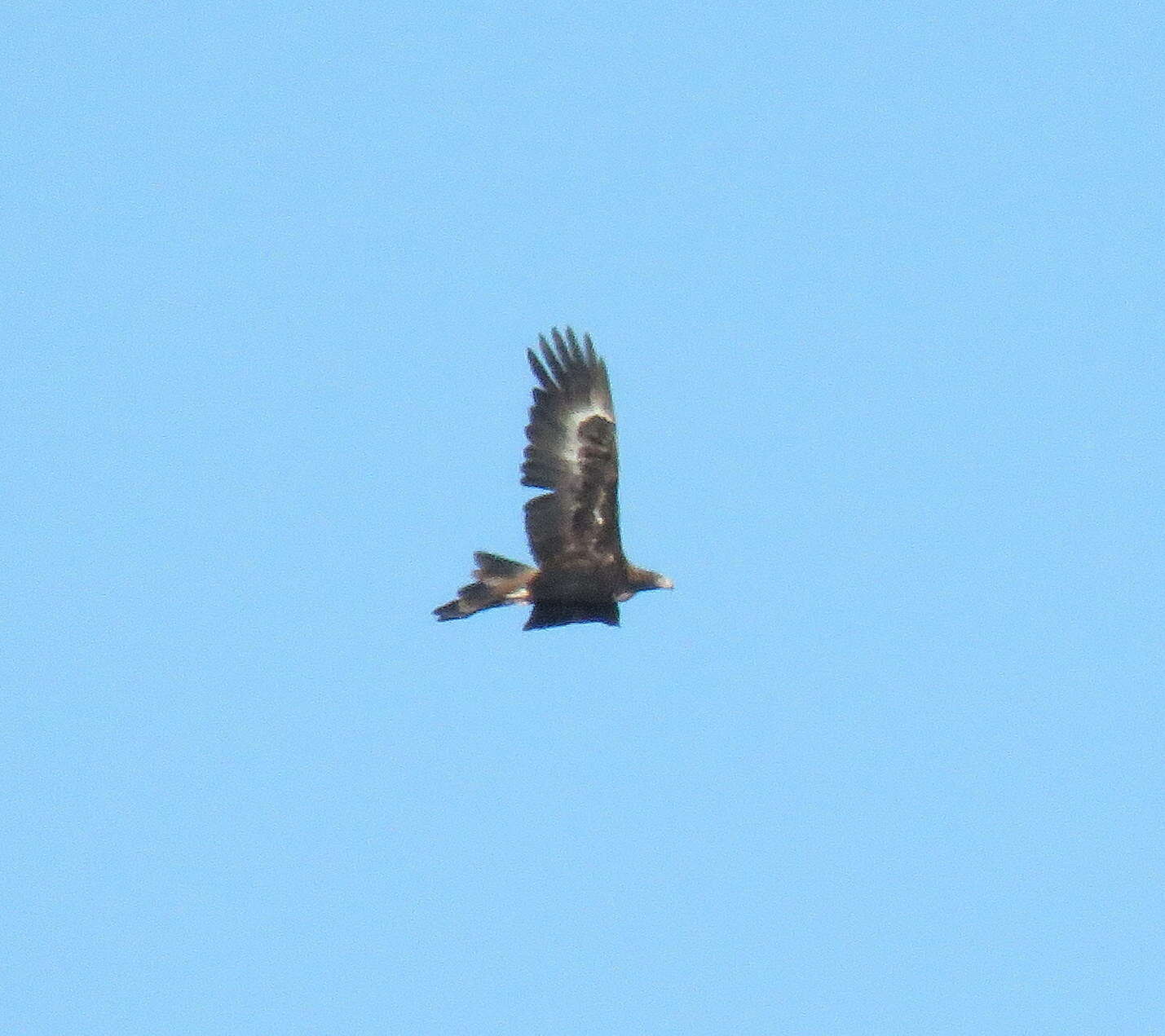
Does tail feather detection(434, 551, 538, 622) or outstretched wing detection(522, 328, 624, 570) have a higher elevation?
outstretched wing detection(522, 328, 624, 570)

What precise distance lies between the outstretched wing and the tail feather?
23 centimetres

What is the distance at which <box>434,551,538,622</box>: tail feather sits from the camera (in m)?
11.5

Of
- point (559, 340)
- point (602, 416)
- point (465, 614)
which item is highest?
point (559, 340)

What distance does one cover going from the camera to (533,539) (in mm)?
11477

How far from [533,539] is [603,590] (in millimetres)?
741

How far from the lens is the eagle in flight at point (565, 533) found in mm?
11484

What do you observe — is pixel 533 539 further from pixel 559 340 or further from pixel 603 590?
pixel 559 340

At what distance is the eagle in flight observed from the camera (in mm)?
Result: 11484

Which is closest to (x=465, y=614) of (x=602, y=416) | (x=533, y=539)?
(x=533, y=539)

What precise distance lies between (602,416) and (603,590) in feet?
4.79

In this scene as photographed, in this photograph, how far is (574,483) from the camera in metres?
11.5

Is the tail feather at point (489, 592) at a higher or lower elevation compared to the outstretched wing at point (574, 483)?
lower

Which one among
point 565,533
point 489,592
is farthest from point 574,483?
point 489,592

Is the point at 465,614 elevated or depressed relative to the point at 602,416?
depressed
